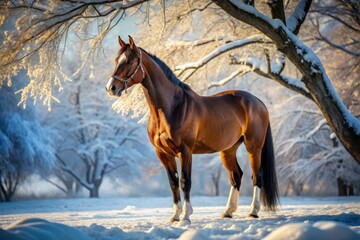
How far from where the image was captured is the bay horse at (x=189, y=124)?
518 cm

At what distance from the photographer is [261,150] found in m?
6.61

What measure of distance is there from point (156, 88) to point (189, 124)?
671mm

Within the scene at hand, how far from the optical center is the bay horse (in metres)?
5.18

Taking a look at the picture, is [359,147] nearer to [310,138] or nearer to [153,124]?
[153,124]

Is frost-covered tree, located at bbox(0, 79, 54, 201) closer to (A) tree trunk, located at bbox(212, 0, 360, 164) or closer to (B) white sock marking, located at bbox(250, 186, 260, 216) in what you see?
(B) white sock marking, located at bbox(250, 186, 260, 216)

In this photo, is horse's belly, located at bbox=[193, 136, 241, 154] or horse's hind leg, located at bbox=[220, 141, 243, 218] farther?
horse's hind leg, located at bbox=[220, 141, 243, 218]

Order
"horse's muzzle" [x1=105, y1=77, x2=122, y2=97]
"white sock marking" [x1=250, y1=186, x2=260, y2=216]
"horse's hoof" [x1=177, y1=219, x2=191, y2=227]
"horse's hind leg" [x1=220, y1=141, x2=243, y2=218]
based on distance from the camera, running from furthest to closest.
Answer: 1. "horse's hind leg" [x1=220, y1=141, x2=243, y2=218]
2. "white sock marking" [x1=250, y1=186, x2=260, y2=216]
3. "horse's muzzle" [x1=105, y1=77, x2=122, y2=97]
4. "horse's hoof" [x1=177, y1=219, x2=191, y2=227]

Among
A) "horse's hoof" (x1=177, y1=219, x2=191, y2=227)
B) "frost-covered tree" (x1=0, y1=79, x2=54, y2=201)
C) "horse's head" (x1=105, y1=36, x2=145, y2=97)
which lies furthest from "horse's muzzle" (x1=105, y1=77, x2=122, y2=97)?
"frost-covered tree" (x1=0, y1=79, x2=54, y2=201)

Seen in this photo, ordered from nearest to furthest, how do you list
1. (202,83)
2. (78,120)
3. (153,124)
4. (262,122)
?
(153,124)
(262,122)
(202,83)
(78,120)

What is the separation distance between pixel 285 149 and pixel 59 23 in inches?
524

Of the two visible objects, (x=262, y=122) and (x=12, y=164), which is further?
(x=12, y=164)

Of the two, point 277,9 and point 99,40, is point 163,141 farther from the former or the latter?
point 277,9

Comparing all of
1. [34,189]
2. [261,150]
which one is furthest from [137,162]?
[261,150]

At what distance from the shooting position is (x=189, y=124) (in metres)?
5.34
